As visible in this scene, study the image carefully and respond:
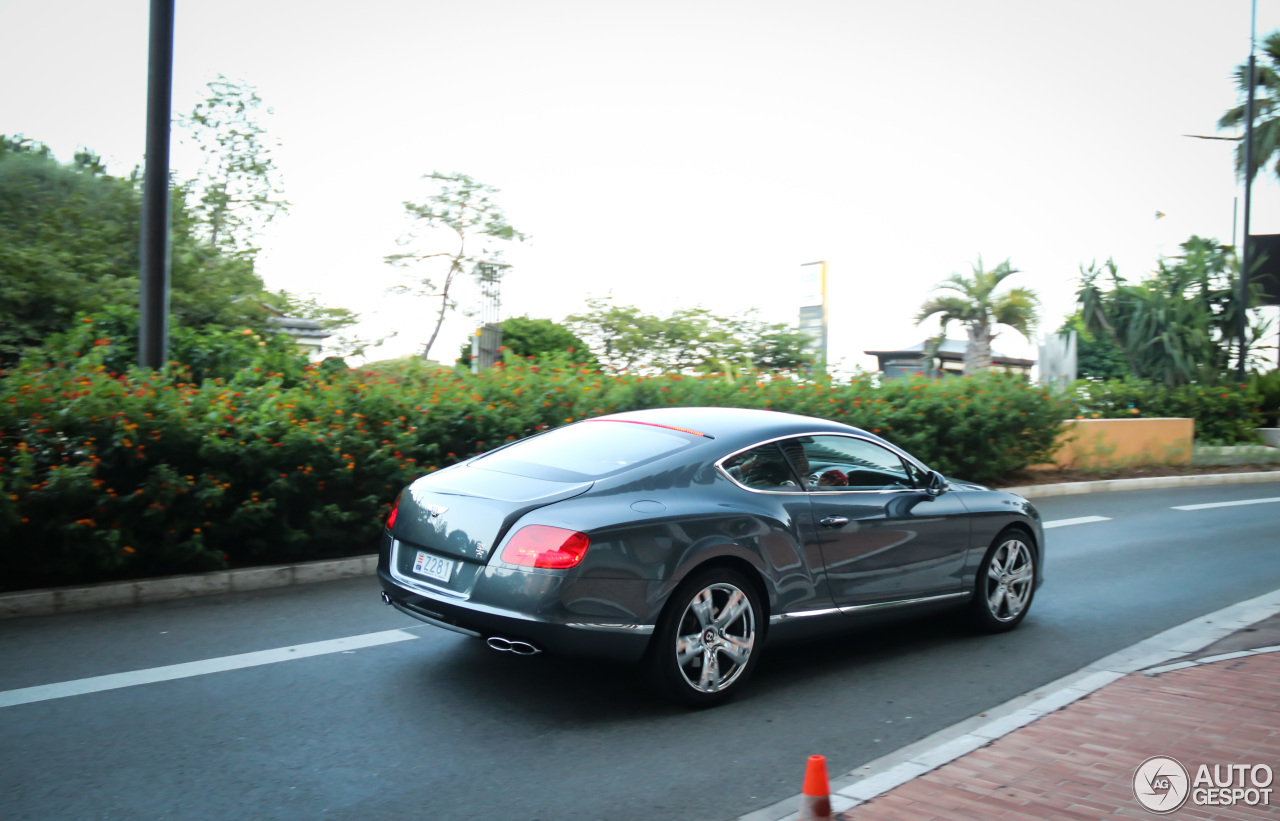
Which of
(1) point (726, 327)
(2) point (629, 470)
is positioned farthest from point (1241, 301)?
(2) point (629, 470)

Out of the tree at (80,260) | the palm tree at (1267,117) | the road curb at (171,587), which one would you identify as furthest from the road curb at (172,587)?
the palm tree at (1267,117)

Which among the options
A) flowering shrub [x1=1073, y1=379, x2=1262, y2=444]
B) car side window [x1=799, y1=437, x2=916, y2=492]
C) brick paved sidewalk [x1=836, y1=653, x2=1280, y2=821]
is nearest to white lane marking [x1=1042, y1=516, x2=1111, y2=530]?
car side window [x1=799, y1=437, x2=916, y2=492]

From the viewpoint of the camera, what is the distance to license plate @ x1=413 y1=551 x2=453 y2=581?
5.03 m

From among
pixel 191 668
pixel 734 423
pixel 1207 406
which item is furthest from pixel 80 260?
pixel 1207 406

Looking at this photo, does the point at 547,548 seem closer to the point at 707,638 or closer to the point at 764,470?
the point at 707,638

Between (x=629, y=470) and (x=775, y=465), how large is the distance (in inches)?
38.5

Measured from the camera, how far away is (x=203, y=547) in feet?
24.7

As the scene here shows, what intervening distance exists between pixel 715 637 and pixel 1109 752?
1896 millimetres

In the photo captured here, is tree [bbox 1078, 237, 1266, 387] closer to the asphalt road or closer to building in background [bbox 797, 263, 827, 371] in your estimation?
building in background [bbox 797, 263, 827, 371]

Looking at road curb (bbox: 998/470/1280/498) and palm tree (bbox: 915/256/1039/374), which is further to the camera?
palm tree (bbox: 915/256/1039/374)

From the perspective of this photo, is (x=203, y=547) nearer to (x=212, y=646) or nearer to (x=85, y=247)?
(x=212, y=646)

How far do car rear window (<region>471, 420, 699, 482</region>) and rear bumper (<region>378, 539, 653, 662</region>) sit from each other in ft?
2.24

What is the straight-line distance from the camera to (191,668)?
5.58 meters

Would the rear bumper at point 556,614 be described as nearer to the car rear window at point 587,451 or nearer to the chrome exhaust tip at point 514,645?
the chrome exhaust tip at point 514,645
